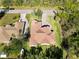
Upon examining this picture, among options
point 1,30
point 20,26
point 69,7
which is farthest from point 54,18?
point 1,30

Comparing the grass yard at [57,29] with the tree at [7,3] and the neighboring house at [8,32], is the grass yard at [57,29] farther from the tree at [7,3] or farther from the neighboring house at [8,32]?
the tree at [7,3]

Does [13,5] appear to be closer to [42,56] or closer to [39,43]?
[39,43]

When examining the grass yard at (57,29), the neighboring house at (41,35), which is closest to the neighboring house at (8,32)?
the neighboring house at (41,35)

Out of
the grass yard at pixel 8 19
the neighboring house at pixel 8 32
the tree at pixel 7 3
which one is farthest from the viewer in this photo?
the tree at pixel 7 3

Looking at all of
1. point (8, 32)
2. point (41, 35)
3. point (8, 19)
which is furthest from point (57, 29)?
point (8, 19)

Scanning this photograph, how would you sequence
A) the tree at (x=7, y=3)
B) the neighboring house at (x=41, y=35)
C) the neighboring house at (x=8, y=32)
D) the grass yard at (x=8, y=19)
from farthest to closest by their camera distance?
1. the tree at (x=7, y=3)
2. the grass yard at (x=8, y=19)
3. the neighboring house at (x=8, y=32)
4. the neighboring house at (x=41, y=35)

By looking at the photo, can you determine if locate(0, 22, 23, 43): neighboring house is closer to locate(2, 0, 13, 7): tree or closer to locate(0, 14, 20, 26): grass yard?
locate(0, 14, 20, 26): grass yard
